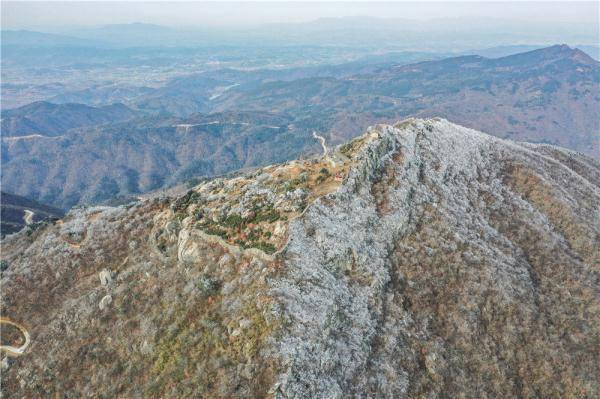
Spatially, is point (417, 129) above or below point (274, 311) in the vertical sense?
above

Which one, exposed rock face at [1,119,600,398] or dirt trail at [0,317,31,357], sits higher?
exposed rock face at [1,119,600,398]

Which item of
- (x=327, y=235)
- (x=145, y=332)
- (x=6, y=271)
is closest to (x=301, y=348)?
(x=327, y=235)

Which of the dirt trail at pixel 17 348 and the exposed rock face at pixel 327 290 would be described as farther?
the dirt trail at pixel 17 348

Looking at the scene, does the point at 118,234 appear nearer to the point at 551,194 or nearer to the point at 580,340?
the point at 580,340

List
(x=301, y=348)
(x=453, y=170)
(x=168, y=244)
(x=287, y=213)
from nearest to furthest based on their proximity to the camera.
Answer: (x=301, y=348) < (x=287, y=213) < (x=168, y=244) < (x=453, y=170)

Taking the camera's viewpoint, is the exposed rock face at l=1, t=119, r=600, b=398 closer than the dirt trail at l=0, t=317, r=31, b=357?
Yes

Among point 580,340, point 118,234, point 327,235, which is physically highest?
point 327,235

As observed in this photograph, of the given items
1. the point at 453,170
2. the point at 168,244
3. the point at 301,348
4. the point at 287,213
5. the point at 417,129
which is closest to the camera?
the point at 301,348

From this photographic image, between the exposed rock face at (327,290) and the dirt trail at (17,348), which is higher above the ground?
the exposed rock face at (327,290)
